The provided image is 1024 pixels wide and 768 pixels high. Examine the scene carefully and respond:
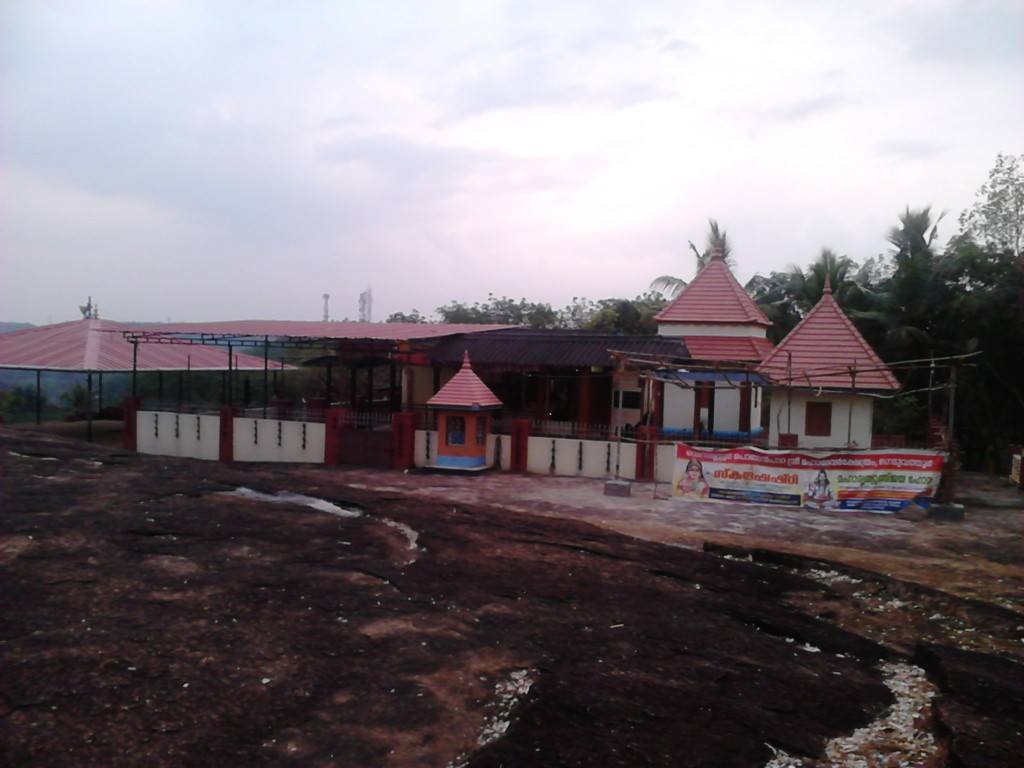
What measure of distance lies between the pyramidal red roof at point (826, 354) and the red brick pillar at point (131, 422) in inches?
732

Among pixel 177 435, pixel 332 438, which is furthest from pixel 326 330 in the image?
pixel 177 435

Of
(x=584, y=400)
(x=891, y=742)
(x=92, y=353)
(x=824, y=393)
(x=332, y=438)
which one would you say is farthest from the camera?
(x=92, y=353)

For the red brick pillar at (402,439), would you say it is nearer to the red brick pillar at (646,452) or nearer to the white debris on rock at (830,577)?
the red brick pillar at (646,452)

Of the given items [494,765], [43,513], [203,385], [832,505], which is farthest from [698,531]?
[203,385]

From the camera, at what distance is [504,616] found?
8.73 m

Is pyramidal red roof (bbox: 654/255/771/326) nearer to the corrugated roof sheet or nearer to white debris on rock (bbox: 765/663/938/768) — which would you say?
the corrugated roof sheet

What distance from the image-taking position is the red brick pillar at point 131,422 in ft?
79.6

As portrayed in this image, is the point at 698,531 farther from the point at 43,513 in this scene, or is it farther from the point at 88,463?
the point at 88,463

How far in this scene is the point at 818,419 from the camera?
69.6 ft

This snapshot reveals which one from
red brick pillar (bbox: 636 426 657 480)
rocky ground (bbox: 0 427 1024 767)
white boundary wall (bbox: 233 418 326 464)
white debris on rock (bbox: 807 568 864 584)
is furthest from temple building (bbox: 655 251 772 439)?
white debris on rock (bbox: 807 568 864 584)

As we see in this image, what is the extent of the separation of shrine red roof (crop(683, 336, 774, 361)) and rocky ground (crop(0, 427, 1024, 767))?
35.3 ft

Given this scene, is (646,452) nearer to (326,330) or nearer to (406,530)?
(406,530)

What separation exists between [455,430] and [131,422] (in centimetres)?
1075

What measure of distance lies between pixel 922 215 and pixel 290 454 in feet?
81.0
